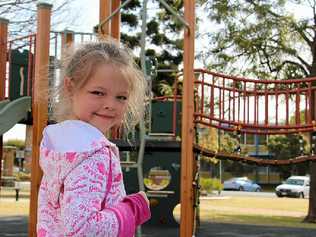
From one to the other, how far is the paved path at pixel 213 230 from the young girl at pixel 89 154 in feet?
21.7

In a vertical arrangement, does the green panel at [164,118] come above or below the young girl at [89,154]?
above

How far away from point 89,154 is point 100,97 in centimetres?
14

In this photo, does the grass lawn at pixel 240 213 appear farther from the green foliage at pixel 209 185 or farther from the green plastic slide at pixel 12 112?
the green foliage at pixel 209 185

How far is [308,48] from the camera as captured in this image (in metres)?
13.5

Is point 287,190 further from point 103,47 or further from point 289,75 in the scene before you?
point 103,47

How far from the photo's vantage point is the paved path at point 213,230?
7.85 meters

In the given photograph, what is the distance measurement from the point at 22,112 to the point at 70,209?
5970 mm

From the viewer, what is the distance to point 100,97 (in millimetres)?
1096

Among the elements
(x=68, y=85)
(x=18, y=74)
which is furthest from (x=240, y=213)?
(x=68, y=85)

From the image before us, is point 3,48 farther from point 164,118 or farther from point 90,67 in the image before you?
point 90,67

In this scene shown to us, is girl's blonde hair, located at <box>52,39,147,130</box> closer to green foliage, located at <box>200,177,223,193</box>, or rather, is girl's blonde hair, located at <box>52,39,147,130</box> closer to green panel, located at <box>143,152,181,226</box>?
green panel, located at <box>143,152,181,226</box>

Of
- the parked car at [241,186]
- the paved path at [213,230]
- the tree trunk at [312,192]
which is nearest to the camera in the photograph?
the paved path at [213,230]

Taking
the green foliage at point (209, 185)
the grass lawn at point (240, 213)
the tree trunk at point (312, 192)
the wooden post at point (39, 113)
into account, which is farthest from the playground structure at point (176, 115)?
the green foliage at point (209, 185)

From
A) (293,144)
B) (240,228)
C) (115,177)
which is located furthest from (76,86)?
(293,144)
